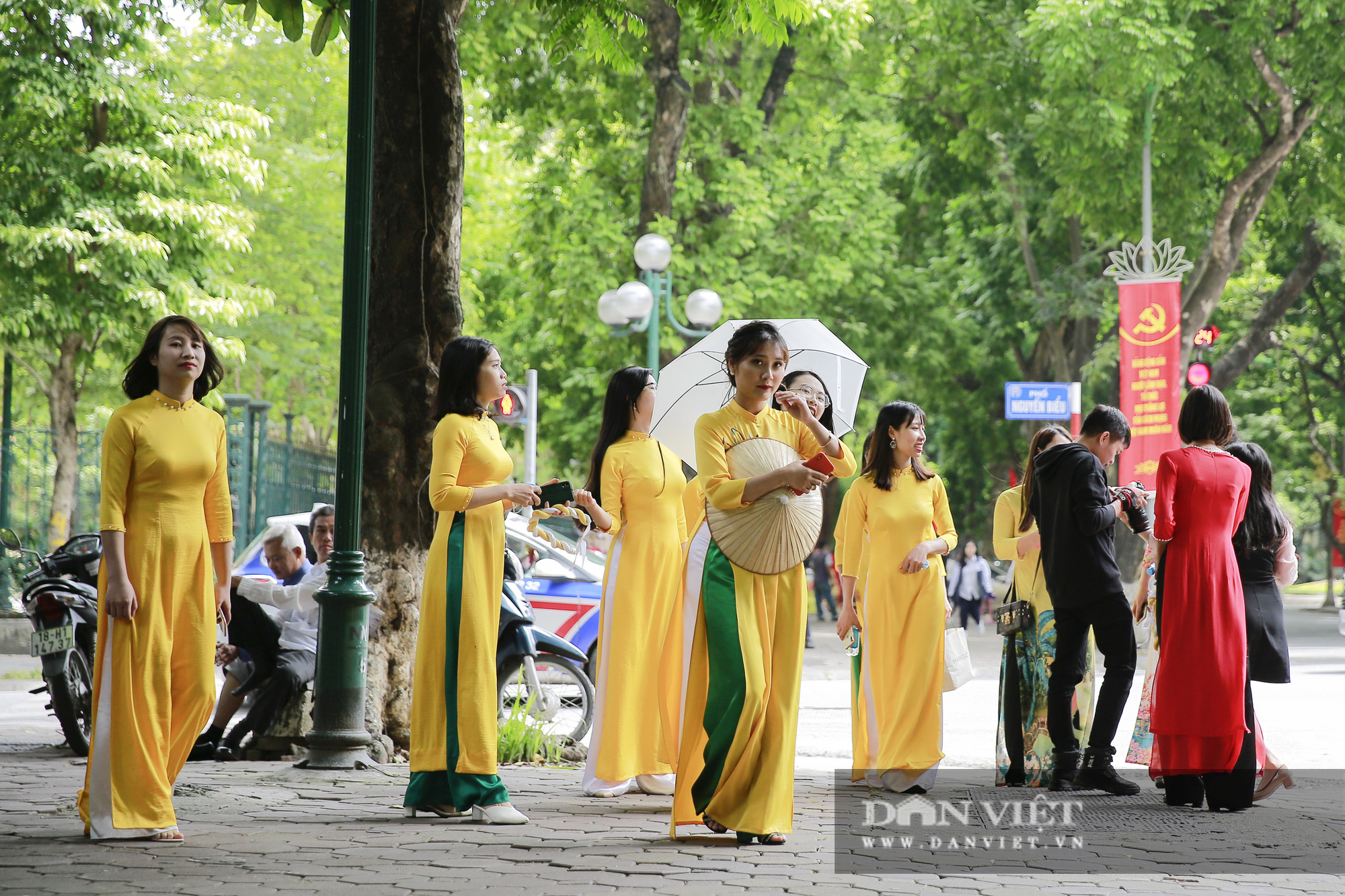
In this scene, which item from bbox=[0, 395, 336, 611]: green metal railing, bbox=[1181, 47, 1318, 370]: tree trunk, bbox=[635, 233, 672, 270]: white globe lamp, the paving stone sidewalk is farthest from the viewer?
bbox=[1181, 47, 1318, 370]: tree trunk

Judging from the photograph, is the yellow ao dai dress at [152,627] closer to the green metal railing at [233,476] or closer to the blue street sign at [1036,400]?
A: the green metal railing at [233,476]

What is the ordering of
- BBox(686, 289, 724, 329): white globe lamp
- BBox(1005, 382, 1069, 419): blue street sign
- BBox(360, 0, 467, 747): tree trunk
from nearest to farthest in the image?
BBox(360, 0, 467, 747): tree trunk
BBox(686, 289, 724, 329): white globe lamp
BBox(1005, 382, 1069, 419): blue street sign

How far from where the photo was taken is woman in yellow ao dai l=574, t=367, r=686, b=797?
274 inches

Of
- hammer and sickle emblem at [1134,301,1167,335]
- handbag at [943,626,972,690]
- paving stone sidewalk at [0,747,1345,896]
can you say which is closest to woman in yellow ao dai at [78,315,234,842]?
paving stone sidewalk at [0,747,1345,896]

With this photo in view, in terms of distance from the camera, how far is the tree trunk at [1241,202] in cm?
2052

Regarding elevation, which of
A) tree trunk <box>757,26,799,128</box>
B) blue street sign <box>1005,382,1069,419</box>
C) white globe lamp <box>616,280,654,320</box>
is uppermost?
tree trunk <box>757,26,799,128</box>

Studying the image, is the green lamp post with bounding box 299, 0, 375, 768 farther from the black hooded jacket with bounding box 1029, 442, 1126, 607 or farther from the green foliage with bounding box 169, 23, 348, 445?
the green foliage with bounding box 169, 23, 348, 445

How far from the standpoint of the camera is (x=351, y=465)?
286 inches

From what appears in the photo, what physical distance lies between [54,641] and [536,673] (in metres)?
2.89

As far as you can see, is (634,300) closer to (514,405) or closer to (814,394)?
(514,405)

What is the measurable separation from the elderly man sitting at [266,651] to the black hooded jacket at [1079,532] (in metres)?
3.94

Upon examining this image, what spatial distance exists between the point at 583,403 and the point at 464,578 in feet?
67.8

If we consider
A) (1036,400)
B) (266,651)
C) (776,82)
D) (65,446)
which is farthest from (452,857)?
(776,82)

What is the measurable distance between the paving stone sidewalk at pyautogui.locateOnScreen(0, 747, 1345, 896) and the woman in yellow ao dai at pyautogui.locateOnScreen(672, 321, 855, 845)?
0.17 meters
